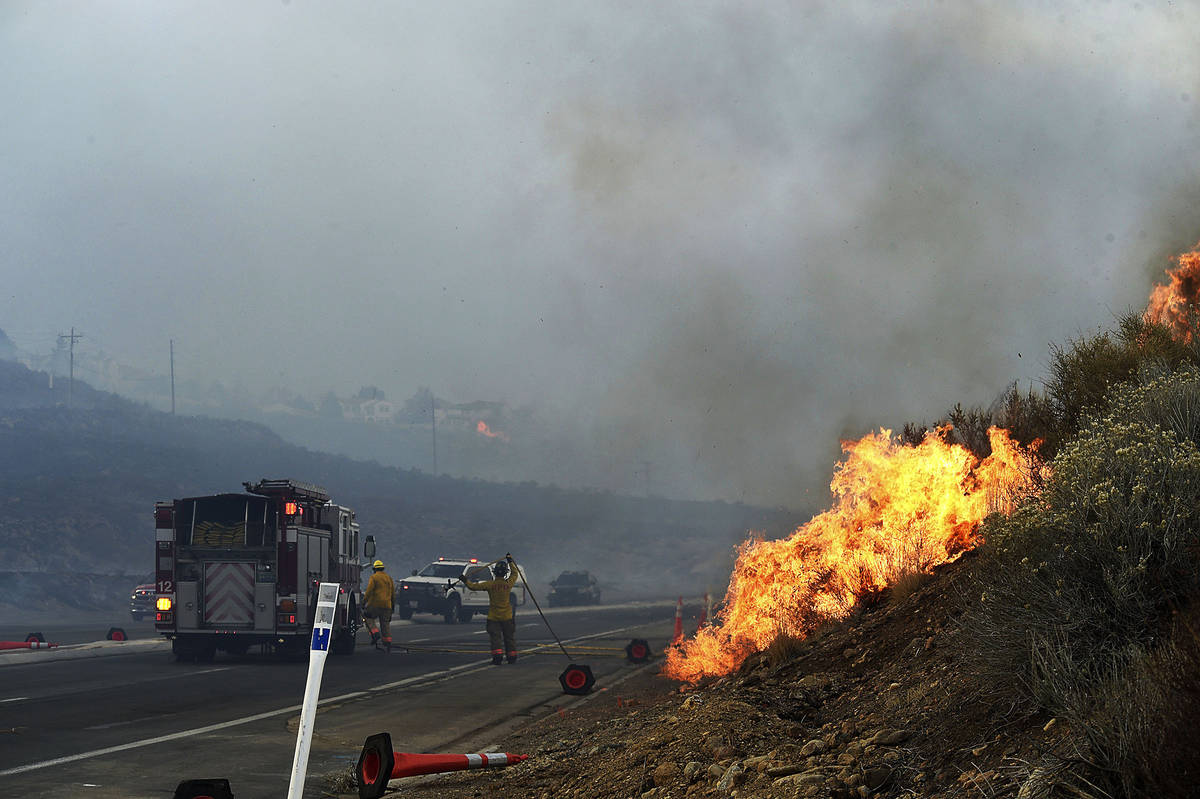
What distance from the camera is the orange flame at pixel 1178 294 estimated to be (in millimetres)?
15008

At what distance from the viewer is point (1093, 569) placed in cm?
670

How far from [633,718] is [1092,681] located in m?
5.98

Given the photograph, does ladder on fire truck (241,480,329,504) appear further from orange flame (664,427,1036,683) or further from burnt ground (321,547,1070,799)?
burnt ground (321,547,1070,799)

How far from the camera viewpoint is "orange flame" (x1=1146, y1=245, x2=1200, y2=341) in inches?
591

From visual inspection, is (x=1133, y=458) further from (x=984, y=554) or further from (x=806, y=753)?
(x=806, y=753)

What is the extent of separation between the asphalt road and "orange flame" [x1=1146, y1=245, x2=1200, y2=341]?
32.6ft

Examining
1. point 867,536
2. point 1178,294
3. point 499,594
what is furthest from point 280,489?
point 1178,294

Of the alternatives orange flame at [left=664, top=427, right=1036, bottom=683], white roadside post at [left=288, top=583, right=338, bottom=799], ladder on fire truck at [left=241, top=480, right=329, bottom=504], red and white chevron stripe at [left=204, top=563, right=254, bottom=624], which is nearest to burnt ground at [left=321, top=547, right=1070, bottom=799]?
orange flame at [left=664, top=427, right=1036, bottom=683]

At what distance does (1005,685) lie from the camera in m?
6.57

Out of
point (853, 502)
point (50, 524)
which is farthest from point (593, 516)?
point (853, 502)

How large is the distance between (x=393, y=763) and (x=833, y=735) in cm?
293

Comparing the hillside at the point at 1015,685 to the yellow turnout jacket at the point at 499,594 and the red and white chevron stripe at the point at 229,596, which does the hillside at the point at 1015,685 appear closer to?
the yellow turnout jacket at the point at 499,594

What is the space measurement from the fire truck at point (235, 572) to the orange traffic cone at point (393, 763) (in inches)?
482

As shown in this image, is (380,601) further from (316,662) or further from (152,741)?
(316,662)
